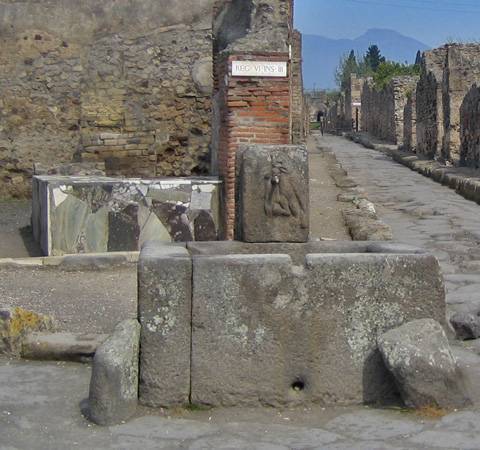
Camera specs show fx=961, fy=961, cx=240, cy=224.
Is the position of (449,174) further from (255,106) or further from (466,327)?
(466,327)

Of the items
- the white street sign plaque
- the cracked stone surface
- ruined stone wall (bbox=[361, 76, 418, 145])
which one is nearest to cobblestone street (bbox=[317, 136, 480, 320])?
the white street sign plaque

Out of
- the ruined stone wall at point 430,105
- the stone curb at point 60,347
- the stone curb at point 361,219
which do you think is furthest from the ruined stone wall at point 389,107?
the stone curb at point 60,347

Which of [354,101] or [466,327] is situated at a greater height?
[354,101]

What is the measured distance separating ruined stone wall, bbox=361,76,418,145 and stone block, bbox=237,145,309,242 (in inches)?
1020

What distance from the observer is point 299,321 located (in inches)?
167

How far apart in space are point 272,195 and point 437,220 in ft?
23.6

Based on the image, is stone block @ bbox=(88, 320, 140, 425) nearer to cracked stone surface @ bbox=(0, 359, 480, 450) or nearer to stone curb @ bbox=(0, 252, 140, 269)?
cracked stone surface @ bbox=(0, 359, 480, 450)

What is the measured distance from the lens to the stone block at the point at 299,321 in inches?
166

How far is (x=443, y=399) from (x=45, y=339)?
212cm

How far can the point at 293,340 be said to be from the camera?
4.24 m

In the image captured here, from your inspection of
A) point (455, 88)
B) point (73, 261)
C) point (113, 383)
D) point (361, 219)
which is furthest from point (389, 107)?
point (113, 383)

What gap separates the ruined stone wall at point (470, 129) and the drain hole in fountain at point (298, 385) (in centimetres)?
1499

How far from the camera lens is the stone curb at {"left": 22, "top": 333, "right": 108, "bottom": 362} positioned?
195 inches

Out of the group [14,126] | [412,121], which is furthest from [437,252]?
[412,121]
